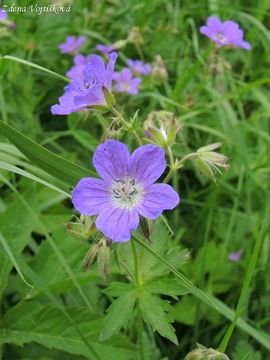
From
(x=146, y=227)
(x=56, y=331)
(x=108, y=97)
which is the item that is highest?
(x=108, y=97)

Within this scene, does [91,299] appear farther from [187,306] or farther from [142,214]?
[142,214]

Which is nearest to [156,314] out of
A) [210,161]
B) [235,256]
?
[210,161]

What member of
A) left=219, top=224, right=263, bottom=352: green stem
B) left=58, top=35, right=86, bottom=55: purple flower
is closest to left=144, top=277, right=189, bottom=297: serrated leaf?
left=219, top=224, right=263, bottom=352: green stem

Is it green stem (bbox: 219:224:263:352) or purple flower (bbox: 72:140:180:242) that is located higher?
purple flower (bbox: 72:140:180:242)

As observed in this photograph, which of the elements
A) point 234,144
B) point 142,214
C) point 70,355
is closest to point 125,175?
point 142,214

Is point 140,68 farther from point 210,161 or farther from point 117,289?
point 117,289

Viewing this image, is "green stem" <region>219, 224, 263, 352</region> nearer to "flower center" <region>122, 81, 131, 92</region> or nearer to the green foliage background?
the green foliage background
